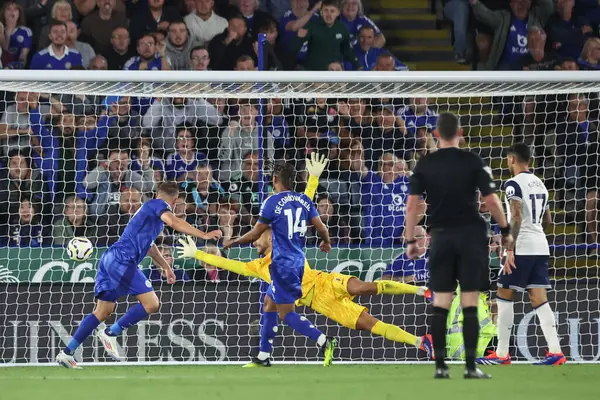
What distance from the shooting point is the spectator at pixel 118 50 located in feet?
44.3

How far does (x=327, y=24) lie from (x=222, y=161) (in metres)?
2.63

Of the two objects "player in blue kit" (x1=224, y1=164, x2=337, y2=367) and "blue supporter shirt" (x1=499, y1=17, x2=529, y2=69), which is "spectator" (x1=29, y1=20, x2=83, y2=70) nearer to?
"player in blue kit" (x1=224, y1=164, x2=337, y2=367)

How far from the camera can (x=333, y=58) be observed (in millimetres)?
14102

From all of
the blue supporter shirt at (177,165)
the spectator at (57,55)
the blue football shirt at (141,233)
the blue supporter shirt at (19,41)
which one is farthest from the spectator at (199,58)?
the blue football shirt at (141,233)

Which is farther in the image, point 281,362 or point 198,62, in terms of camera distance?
point 198,62

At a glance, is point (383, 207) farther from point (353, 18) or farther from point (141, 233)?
point (353, 18)

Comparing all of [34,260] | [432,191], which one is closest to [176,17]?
[34,260]

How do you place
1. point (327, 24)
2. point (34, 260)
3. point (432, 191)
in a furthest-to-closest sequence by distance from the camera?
1. point (327, 24)
2. point (34, 260)
3. point (432, 191)

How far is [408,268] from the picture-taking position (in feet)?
38.4

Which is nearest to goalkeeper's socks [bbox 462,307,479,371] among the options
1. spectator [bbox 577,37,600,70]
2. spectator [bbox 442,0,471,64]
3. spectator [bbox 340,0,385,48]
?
spectator [bbox 340,0,385,48]

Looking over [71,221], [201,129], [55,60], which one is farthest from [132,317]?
[55,60]

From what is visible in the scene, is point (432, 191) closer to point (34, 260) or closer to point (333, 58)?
point (34, 260)

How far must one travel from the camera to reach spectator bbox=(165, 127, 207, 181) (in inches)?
482

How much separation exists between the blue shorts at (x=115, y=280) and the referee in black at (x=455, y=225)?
3.41 meters
